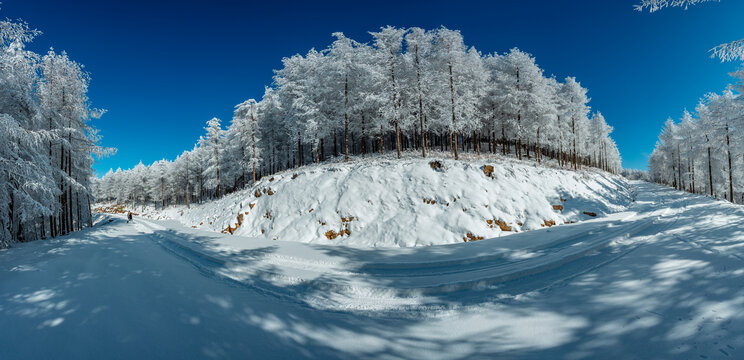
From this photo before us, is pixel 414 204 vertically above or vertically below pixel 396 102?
below

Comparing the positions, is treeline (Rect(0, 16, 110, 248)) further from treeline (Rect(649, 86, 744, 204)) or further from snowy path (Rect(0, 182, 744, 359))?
treeline (Rect(649, 86, 744, 204))

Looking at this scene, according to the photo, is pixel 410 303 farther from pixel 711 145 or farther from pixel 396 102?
pixel 711 145

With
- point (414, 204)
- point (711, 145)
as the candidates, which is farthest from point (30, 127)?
point (711, 145)

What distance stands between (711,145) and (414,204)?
3755 centimetres

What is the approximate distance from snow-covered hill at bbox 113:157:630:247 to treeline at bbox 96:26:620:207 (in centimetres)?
627

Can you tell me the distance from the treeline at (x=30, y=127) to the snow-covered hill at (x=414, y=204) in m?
7.95

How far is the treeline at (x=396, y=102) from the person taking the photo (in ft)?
67.4

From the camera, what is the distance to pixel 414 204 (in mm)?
12945

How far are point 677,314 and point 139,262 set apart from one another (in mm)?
13640

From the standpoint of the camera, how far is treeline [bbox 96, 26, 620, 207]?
20547 millimetres

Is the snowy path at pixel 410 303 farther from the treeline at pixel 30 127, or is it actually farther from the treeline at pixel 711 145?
the treeline at pixel 711 145

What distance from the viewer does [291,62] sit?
29.9m

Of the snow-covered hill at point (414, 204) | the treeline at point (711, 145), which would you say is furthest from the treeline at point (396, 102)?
the treeline at point (711, 145)

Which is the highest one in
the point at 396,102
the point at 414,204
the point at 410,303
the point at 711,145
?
the point at 396,102
